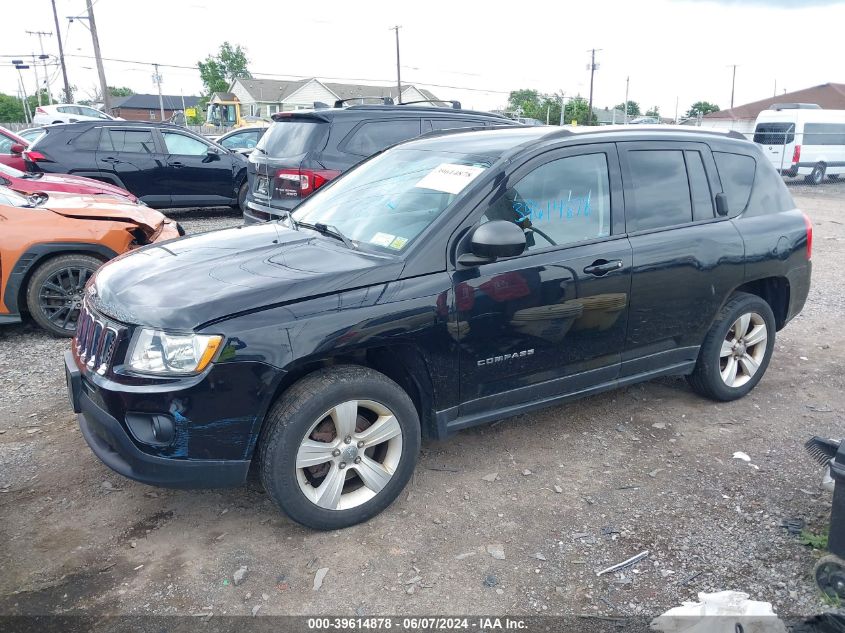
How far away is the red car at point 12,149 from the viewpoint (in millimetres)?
10797

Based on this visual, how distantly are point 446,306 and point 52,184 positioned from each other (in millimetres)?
7071

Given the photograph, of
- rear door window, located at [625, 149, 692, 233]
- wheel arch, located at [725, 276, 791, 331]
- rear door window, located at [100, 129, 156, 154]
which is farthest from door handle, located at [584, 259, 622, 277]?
rear door window, located at [100, 129, 156, 154]

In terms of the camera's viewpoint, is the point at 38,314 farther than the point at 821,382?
Yes

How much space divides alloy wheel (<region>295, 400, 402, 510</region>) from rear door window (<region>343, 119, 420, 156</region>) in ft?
16.7

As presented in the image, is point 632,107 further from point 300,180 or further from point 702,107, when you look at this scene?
point 300,180

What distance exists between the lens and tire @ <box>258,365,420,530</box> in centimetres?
298

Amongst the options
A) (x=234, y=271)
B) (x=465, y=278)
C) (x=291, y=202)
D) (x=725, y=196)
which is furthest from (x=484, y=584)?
(x=291, y=202)

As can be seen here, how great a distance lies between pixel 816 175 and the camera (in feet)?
78.3

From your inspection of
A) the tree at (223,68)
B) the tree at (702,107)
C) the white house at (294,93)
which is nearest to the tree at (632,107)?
the tree at (702,107)

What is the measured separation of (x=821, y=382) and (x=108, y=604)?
5.06m

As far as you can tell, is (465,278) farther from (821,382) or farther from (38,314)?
(38,314)

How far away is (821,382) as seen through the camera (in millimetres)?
5203

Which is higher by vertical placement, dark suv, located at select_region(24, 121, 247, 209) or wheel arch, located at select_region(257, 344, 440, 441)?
dark suv, located at select_region(24, 121, 247, 209)

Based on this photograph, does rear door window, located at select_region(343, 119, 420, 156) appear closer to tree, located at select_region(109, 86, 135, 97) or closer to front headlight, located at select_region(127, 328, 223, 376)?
front headlight, located at select_region(127, 328, 223, 376)
